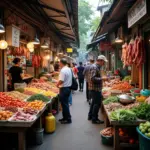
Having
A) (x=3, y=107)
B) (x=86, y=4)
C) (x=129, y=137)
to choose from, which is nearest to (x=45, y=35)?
(x=3, y=107)

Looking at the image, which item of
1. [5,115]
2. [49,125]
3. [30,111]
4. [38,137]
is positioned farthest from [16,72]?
Answer: [5,115]

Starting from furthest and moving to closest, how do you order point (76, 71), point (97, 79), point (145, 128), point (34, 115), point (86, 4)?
point (86, 4)
point (76, 71)
point (97, 79)
point (34, 115)
point (145, 128)

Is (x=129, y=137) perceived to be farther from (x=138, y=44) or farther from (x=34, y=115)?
(x=138, y=44)

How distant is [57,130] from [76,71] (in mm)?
10271

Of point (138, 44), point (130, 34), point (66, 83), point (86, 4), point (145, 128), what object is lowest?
point (145, 128)

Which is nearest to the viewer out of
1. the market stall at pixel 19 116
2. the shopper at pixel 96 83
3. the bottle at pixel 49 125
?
the market stall at pixel 19 116

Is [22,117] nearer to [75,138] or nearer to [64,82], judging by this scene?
[75,138]

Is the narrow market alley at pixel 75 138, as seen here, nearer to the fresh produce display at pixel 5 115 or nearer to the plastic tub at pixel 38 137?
the plastic tub at pixel 38 137

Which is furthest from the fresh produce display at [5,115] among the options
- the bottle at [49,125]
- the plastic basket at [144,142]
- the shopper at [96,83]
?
the shopper at [96,83]

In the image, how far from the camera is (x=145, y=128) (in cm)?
401

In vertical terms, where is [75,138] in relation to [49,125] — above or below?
below

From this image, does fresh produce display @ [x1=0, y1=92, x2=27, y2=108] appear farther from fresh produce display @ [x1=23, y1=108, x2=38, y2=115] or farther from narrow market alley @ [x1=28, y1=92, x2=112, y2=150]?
narrow market alley @ [x1=28, y1=92, x2=112, y2=150]

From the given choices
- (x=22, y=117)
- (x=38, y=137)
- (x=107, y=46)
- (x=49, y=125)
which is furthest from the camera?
→ (x=107, y=46)

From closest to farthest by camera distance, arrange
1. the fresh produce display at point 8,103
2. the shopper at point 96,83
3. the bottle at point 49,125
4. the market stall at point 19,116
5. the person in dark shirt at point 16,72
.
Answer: the market stall at point 19,116 → the fresh produce display at point 8,103 → the bottle at point 49,125 → the shopper at point 96,83 → the person in dark shirt at point 16,72
